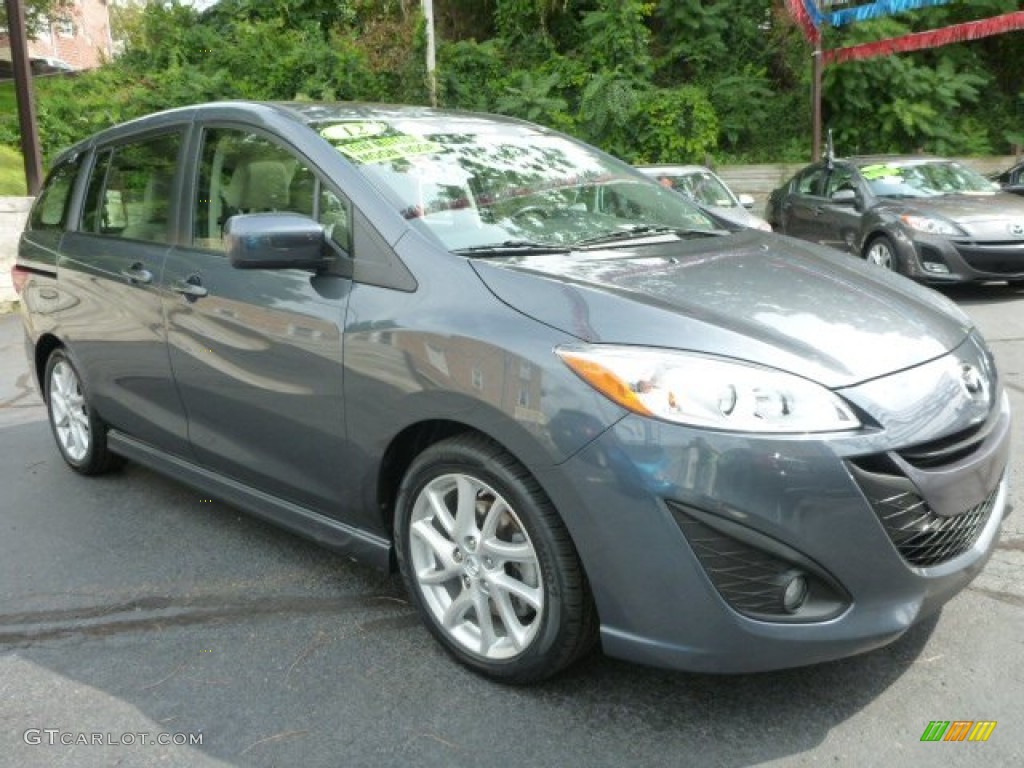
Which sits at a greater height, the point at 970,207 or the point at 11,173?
the point at 11,173

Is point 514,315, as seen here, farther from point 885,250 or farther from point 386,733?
point 885,250

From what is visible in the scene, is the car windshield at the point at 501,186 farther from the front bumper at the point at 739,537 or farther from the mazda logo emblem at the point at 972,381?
the mazda logo emblem at the point at 972,381

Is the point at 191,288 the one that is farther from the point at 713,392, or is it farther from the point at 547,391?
the point at 713,392

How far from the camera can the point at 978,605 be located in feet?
10.3

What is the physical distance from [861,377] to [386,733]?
1531mm

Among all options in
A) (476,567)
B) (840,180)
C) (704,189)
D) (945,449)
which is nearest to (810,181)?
(840,180)

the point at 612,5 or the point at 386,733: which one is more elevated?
the point at 612,5

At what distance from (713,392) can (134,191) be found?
297cm

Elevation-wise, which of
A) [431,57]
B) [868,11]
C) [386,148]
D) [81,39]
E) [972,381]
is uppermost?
[81,39]

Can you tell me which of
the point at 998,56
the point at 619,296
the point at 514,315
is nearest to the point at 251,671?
the point at 514,315

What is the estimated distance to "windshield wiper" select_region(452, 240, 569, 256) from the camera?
298 cm

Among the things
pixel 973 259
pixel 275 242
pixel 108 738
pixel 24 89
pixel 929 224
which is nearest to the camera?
pixel 108 738

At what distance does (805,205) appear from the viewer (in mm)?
11914

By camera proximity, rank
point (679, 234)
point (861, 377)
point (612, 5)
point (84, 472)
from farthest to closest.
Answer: point (612, 5), point (84, 472), point (679, 234), point (861, 377)
